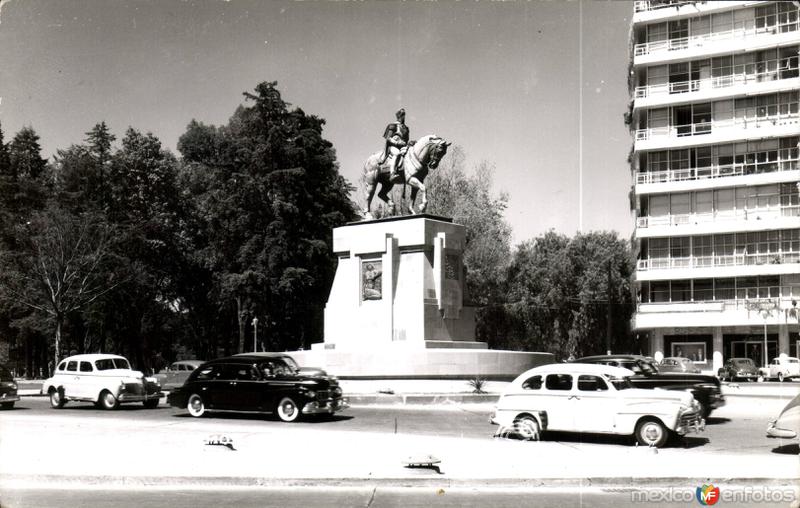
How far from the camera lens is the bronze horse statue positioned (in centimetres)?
3200

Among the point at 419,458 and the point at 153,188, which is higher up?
the point at 153,188

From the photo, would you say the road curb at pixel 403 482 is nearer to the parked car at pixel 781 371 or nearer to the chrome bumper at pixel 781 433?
the chrome bumper at pixel 781 433

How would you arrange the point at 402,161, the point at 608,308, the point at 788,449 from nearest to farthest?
1. the point at 788,449
2. the point at 402,161
3. the point at 608,308

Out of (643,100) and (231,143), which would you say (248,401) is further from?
(643,100)

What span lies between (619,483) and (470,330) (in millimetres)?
20505

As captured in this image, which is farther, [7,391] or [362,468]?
[7,391]

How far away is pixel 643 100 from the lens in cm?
6091

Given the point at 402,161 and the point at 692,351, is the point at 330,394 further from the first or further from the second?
the point at 692,351

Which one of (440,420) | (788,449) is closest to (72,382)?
(440,420)

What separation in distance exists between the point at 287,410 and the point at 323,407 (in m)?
0.90

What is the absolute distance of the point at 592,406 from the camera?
1603cm

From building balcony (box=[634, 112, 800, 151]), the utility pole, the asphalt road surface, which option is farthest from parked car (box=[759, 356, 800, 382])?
the asphalt road surface

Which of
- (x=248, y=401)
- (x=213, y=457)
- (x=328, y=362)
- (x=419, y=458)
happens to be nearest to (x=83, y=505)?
(x=213, y=457)

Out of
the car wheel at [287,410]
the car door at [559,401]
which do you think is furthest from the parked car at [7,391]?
the car door at [559,401]
